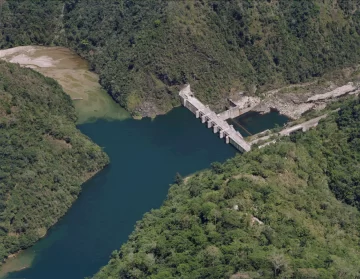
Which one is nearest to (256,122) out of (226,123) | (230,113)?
(230,113)

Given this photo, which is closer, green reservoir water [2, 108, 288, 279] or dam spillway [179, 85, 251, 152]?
green reservoir water [2, 108, 288, 279]

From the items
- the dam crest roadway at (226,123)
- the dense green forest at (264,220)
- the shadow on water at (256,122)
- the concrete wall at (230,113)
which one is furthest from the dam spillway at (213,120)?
the dense green forest at (264,220)

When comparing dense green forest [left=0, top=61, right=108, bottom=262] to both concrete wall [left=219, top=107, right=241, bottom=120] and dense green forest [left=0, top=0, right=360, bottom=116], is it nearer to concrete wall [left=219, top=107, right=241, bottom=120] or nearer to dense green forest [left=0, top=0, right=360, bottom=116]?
dense green forest [left=0, top=0, right=360, bottom=116]

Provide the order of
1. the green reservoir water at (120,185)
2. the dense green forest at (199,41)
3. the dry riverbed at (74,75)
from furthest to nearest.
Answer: the dense green forest at (199,41)
the dry riverbed at (74,75)
the green reservoir water at (120,185)

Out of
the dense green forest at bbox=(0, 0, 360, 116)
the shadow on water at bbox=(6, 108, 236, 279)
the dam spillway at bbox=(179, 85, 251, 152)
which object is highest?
the dense green forest at bbox=(0, 0, 360, 116)

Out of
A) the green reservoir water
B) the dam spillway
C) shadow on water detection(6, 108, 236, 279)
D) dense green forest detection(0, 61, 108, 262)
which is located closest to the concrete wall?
the dam spillway

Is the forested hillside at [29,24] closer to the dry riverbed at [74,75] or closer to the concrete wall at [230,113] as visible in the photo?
the dry riverbed at [74,75]
